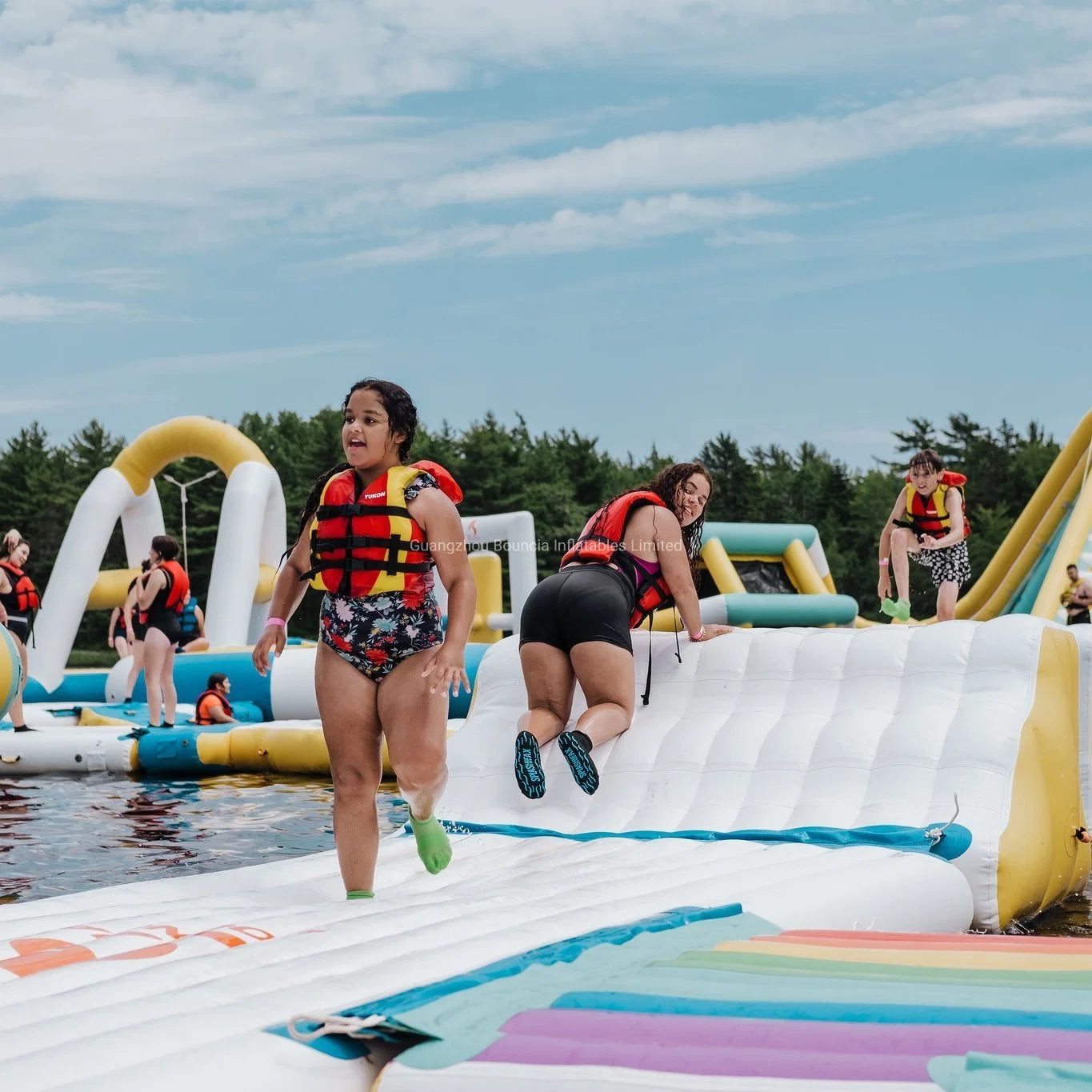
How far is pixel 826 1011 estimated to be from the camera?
6.17ft

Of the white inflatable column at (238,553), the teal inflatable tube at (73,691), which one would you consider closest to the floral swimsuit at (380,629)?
the white inflatable column at (238,553)

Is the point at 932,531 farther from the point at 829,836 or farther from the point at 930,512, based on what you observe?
the point at 829,836

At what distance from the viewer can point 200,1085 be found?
1634mm

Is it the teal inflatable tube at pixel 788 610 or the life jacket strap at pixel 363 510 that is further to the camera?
the teal inflatable tube at pixel 788 610

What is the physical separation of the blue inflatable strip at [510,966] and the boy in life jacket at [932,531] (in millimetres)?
4461

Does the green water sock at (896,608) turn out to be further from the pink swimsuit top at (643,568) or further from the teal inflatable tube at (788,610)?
the teal inflatable tube at (788,610)

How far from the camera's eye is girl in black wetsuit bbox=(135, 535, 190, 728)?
881cm

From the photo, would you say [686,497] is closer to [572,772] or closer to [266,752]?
[572,772]

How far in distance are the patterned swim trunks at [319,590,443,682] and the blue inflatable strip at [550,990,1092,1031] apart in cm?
122

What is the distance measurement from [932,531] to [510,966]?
Answer: 17.8 feet

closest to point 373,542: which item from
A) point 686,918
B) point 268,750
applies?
point 686,918

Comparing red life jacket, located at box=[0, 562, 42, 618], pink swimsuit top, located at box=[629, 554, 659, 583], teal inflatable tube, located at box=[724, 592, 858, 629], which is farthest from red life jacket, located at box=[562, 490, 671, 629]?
red life jacket, located at box=[0, 562, 42, 618]

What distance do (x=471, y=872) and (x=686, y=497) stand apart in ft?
5.17

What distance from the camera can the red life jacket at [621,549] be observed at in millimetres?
4340
